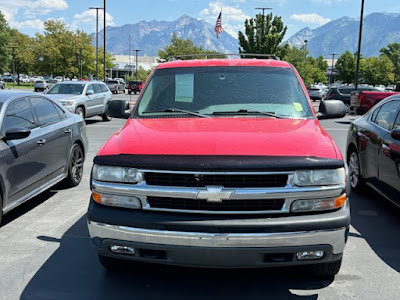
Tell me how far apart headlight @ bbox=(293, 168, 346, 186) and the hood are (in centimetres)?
12

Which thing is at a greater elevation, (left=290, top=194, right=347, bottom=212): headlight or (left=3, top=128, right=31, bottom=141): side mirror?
(left=3, top=128, right=31, bottom=141): side mirror

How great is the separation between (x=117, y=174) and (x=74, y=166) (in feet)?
13.6

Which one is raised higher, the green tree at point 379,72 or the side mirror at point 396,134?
the green tree at point 379,72

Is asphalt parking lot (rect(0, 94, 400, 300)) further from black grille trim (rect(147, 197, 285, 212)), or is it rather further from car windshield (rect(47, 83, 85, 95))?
car windshield (rect(47, 83, 85, 95))

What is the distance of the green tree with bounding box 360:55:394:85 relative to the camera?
71.1 meters

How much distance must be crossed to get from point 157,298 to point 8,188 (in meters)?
2.45

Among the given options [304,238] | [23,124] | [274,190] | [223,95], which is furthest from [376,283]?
[23,124]

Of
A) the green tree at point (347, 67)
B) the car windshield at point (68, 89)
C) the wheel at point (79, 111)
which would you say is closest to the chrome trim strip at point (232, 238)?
the wheel at point (79, 111)

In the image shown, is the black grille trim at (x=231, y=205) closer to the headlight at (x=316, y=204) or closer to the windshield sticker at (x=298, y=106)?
the headlight at (x=316, y=204)

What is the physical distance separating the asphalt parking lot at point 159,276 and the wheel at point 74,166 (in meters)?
1.78

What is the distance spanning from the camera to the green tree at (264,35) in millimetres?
51750

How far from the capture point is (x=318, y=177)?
312cm

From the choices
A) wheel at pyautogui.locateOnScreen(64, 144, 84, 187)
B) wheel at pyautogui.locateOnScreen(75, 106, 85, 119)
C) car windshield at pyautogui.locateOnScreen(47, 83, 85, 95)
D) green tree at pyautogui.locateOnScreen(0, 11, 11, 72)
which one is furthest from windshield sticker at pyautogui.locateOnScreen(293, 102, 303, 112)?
green tree at pyautogui.locateOnScreen(0, 11, 11, 72)

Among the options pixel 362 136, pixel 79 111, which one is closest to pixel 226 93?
pixel 362 136
